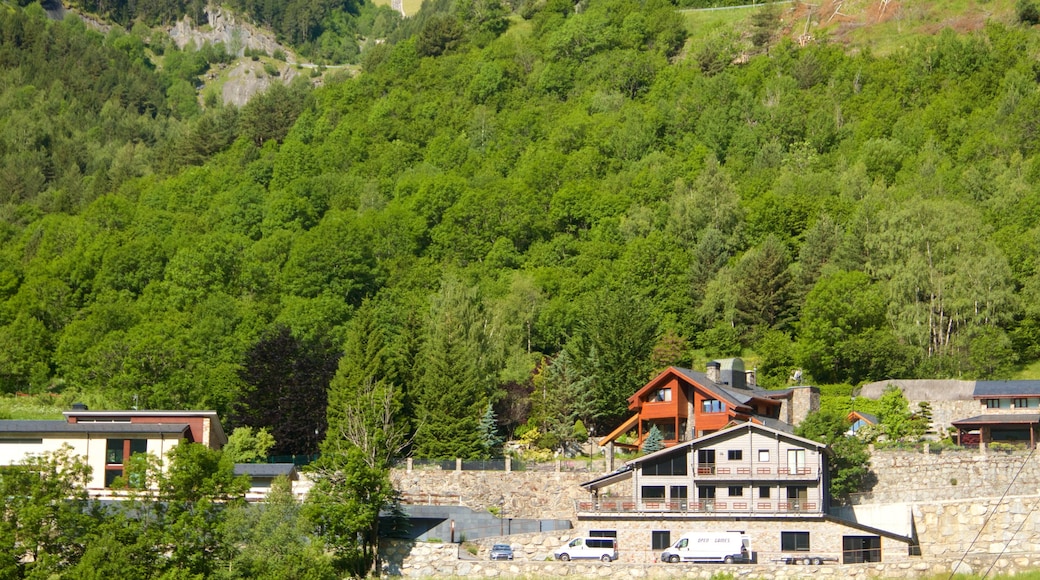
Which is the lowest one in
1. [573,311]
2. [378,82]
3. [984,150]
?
[573,311]

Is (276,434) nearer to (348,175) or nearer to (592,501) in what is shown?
(592,501)

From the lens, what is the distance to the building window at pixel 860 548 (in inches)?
2491

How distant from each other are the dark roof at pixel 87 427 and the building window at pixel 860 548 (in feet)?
106

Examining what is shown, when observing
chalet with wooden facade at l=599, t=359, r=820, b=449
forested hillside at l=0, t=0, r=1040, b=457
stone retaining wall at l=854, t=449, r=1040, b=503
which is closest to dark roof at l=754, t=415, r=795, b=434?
chalet with wooden facade at l=599, t=359, r=820, b=449

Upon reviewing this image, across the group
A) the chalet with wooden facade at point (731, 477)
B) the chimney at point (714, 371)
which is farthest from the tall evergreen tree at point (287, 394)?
the chimney at point (714, 371)

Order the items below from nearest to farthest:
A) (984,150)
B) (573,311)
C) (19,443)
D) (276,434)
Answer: (19,443) → (276,434) → (573,311) → (984,150)

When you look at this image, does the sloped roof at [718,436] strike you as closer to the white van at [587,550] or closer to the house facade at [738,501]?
the house facade at [738,501]

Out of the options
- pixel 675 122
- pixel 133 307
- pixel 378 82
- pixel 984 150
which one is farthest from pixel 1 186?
pixel 984 150

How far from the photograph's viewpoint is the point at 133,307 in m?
119

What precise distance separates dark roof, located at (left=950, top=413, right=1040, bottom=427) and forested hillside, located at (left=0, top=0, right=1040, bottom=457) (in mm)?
12162

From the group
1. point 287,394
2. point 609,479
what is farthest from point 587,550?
point 287,394

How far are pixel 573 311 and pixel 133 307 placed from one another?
3819 centimetres

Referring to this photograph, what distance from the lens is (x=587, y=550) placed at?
212ft

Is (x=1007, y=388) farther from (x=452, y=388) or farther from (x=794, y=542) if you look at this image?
(x=452, y=388)
